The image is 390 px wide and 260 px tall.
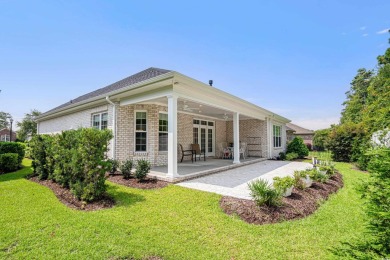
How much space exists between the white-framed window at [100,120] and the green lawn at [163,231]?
16.3ft

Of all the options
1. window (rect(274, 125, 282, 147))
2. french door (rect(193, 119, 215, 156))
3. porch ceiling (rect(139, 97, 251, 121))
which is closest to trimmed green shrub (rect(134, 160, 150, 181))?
porch ceiling (rect(139, 97, 251, 121))

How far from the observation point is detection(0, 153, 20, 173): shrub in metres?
9.52

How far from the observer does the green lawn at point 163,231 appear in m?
2.87

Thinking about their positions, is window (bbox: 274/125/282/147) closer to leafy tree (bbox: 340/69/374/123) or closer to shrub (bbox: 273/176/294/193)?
shrub (bbox: 273/176/294/193)

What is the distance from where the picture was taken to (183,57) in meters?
10.6

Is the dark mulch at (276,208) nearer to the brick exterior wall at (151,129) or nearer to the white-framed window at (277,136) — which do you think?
the brick exterior wall at (151,129)

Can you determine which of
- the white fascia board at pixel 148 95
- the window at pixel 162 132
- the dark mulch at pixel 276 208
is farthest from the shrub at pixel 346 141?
the white fascia board at pixel 148 95

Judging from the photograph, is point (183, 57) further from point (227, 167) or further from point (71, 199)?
point (71, 199)

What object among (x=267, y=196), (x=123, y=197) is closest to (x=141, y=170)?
(x=123, y=197)

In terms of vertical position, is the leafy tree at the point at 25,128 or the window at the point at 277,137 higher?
the leafy tree at the point at 25,128

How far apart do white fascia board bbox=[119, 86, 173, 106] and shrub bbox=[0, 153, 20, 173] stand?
6.48 metres

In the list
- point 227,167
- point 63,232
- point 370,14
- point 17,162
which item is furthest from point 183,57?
point 17,162

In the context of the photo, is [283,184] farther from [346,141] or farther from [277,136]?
[277,136]

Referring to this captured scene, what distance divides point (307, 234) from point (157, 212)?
293 centimetres
